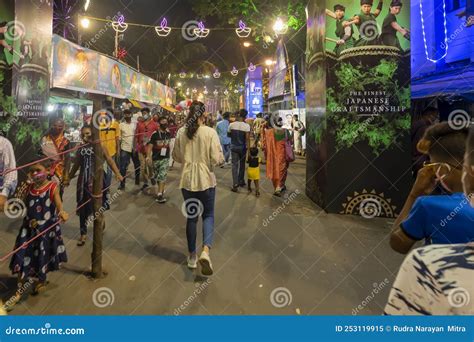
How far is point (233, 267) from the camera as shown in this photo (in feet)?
13.7

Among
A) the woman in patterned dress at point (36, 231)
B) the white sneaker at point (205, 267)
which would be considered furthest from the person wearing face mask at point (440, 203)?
the woman in patterned dress at point (36, 231)

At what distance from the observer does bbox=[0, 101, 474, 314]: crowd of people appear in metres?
1.24

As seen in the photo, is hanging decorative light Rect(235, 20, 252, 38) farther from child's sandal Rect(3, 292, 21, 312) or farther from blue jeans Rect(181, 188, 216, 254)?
child's sandal Rect(3, 292, 21, 312)

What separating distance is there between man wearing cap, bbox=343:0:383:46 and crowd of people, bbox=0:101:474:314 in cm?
153

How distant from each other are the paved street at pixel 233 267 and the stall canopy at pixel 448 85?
405cm

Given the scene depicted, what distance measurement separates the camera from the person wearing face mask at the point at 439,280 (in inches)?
47.2

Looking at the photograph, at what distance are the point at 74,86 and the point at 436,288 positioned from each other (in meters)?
10.2

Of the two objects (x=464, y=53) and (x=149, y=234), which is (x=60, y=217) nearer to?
(x=149, y=234)

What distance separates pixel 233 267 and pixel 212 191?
907 millimetres

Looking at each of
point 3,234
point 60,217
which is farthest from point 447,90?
point 3,234

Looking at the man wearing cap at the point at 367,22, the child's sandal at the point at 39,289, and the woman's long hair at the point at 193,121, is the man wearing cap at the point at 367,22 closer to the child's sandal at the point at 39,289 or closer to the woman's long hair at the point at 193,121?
the woman's long hair at the point at 193,121

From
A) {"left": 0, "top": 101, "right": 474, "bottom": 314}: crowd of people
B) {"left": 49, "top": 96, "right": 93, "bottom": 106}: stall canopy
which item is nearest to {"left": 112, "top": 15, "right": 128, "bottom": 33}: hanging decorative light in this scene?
{"left": 49, "top": 96, "right": 93, "bottom": 106}: stall canopy

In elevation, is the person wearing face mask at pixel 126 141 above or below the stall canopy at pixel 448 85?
below

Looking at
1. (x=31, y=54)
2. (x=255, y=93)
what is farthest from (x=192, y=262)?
(x=255, y=93)
